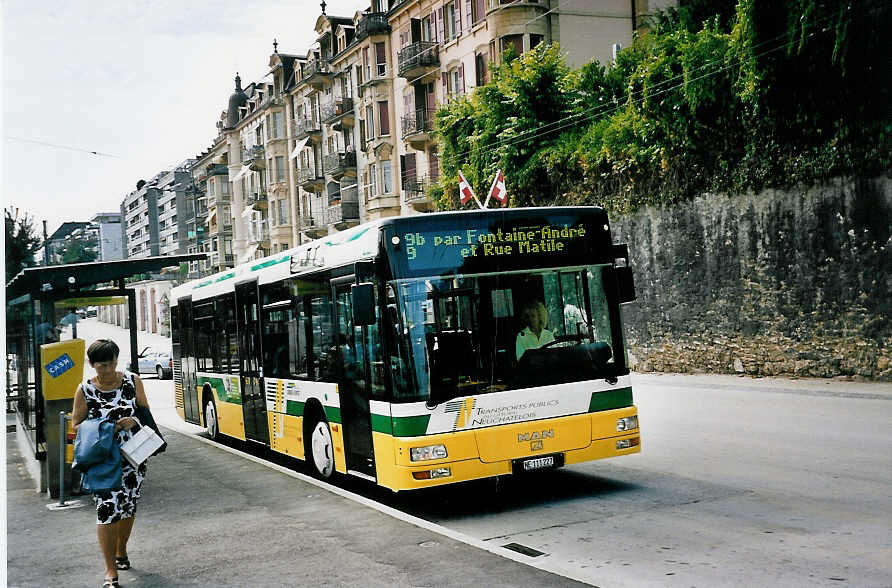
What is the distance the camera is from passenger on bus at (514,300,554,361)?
355 inches

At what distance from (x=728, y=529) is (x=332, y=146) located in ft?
175

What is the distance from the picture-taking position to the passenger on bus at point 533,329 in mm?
9008

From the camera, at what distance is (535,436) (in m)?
8.96

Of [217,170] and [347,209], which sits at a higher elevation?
[217,170]

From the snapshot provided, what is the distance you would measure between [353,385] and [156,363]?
3536cm

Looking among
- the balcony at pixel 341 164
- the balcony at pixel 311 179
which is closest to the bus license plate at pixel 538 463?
the balcony at pixel 341 164

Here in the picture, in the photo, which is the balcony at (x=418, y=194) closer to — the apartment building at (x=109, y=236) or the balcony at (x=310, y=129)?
the balcony at (x=310, y=129)

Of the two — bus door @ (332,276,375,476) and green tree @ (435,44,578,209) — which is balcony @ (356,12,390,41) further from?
bus door @ (332,276,375,476)

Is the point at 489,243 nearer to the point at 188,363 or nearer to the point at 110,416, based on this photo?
the point at 110,416

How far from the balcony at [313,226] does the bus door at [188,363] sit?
1628 inches

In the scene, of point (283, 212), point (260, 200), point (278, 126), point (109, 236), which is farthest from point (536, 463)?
point (109, 236)

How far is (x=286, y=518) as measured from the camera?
8820 millimetres

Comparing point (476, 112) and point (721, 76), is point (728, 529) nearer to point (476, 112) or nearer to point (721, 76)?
point (721, 76)

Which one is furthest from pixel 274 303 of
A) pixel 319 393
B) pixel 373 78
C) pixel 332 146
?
pixel 332 146
